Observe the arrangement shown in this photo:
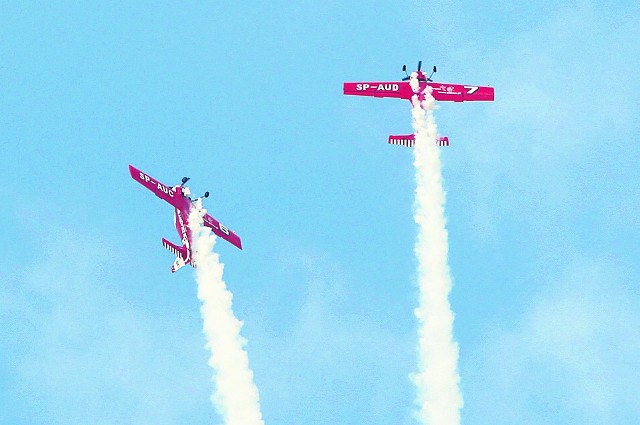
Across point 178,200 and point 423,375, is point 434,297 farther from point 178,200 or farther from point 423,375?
point 178,200

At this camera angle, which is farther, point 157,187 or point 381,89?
point 381,89

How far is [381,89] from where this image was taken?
13925cm

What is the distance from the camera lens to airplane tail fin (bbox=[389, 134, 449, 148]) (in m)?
136

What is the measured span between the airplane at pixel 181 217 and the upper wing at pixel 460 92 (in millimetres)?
19706

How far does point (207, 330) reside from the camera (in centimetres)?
13088

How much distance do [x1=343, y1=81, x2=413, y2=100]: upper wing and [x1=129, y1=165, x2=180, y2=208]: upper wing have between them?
17527 mm

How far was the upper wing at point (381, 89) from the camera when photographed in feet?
453

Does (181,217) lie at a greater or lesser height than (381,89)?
lesser

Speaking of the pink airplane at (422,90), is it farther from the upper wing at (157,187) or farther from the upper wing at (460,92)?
→ the upper wing at (157,187)

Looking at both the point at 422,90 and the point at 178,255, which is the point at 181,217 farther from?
the point at 422,90

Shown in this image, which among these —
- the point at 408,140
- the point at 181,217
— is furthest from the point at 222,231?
the point at 408,140

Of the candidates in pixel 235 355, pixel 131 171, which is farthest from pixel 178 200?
pixel 235 355

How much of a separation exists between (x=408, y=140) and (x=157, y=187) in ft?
65.4

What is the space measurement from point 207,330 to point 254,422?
33.1ft
